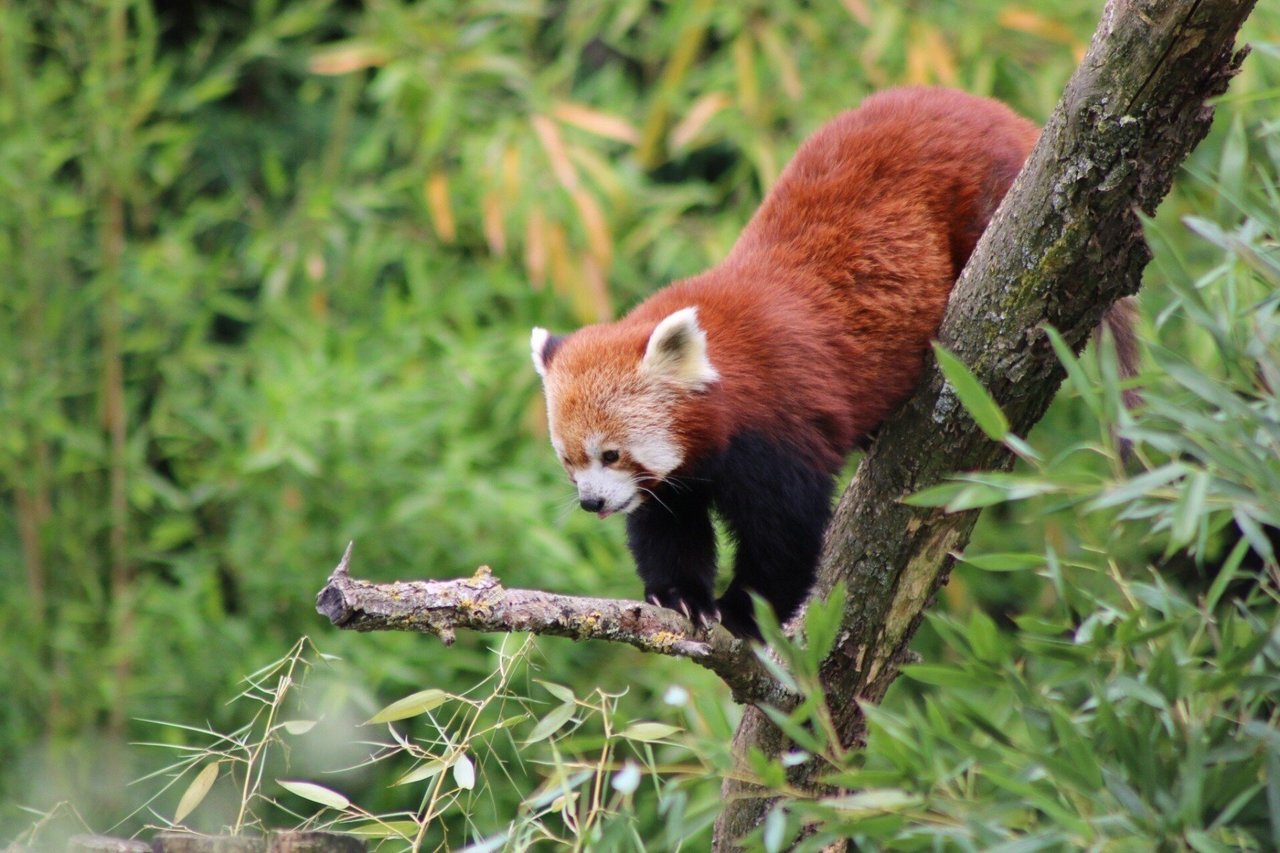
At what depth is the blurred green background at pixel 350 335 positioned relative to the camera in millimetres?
3150

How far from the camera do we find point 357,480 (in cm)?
314

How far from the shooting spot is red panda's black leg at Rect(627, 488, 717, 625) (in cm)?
211

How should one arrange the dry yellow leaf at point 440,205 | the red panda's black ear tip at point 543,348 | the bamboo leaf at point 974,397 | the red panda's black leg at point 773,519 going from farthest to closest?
the dry yellow leaf at point 440,205
the red panda's black ear tip at point 543,348
the red panda's black leg at point 773,519
the bamboo leaf at point 974,397

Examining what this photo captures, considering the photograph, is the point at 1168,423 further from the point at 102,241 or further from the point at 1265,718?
the point at 102,241

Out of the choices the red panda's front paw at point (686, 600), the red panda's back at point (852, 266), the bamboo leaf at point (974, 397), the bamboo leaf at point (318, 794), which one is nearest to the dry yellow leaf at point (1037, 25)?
the red panda's back at point (852, 266)

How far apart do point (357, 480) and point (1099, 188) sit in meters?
2.05

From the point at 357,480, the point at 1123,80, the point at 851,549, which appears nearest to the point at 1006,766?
the point at 851,549

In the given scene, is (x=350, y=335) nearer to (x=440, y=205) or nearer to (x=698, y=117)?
(x=440, y=205)

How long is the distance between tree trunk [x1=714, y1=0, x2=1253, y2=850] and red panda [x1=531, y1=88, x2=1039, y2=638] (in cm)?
9

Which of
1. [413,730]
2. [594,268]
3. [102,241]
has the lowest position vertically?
[413,730]

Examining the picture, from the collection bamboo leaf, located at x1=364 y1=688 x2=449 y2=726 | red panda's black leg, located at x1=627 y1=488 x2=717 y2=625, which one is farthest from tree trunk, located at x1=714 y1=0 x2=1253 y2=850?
bamboo leaf, located at x1=364 y1=688 x2=449 y2=726

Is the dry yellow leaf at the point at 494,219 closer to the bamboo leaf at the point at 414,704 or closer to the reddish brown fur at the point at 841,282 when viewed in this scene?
the reddish brown fur at the point at 841,282

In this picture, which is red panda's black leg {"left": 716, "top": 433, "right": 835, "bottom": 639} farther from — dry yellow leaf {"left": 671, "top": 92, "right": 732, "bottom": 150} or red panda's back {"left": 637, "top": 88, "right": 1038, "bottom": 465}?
dry yellow leaf {"left": 671, "top": 92, "right": 732, "bottom": 150}

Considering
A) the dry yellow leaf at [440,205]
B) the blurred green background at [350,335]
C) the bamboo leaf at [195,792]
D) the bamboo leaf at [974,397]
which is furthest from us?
the dry yellow leaf at [440,205]
